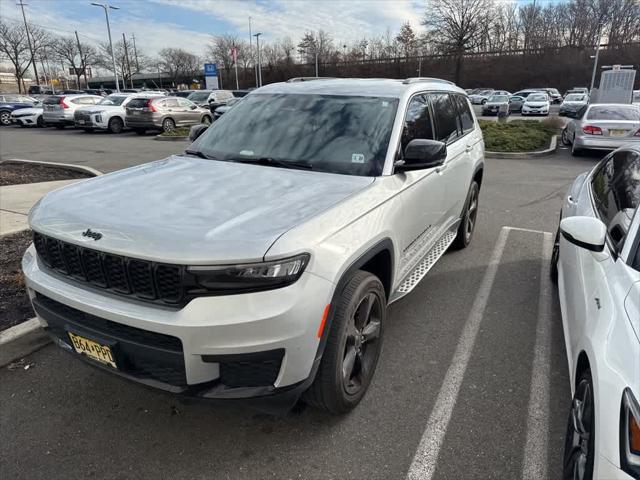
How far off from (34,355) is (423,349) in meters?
2.87

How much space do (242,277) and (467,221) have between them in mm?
4104

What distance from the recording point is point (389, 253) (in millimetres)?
3045

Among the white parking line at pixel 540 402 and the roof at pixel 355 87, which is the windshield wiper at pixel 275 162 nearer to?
the roof at pixel 355 87

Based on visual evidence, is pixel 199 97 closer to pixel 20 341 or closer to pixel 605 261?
pixel 20 341

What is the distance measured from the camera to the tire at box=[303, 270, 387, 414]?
2.44 m

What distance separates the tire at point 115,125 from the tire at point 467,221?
18664mm

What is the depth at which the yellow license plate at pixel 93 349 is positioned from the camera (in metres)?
2.28

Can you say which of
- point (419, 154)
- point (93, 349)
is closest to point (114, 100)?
point (419, 154)

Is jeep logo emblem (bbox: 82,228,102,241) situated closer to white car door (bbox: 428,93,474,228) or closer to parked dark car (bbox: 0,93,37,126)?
white car door (bbox: 428,93,474,228)

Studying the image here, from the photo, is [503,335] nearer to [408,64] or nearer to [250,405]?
[250,405]

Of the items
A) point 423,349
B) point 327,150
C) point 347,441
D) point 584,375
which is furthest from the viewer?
point 423,349

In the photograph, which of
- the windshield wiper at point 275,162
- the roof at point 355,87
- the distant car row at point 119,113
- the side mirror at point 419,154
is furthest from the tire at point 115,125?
the side mirror at point 419,154

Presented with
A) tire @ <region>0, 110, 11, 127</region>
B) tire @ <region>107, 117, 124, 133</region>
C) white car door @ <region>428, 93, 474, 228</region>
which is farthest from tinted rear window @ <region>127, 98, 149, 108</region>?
white car door @ <region>428, 93, 474, 228</region>

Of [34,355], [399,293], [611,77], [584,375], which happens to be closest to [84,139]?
[34,355]
